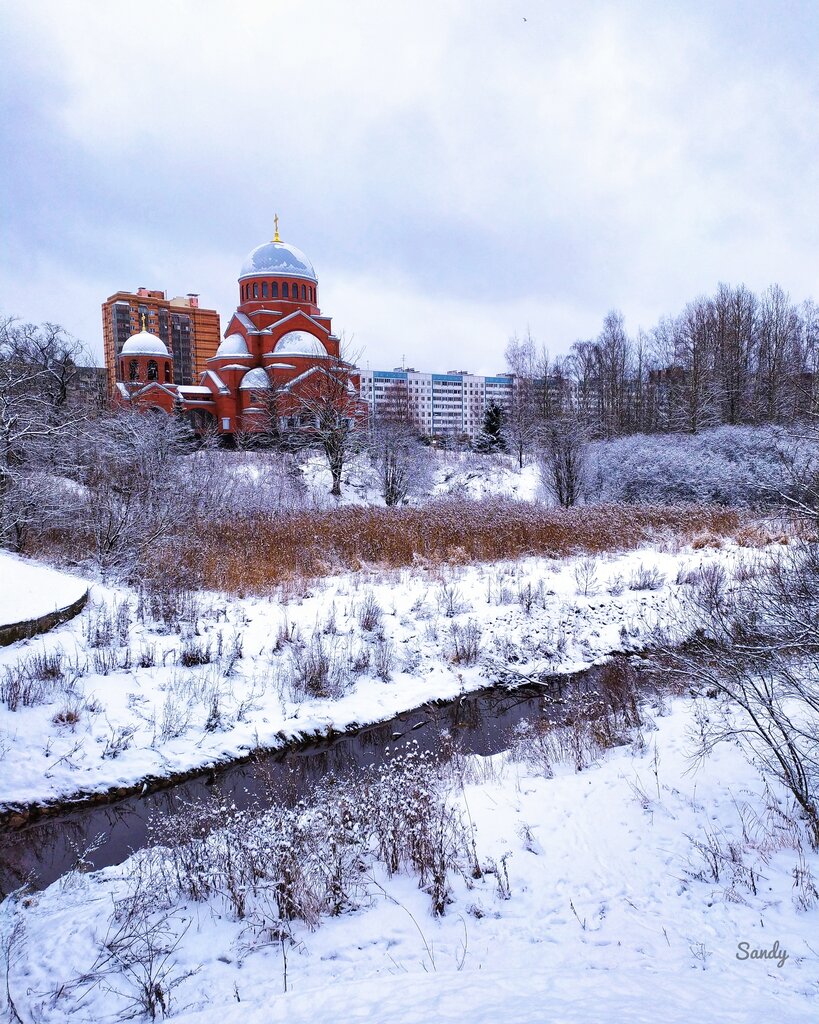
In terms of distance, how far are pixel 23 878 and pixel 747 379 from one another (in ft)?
138

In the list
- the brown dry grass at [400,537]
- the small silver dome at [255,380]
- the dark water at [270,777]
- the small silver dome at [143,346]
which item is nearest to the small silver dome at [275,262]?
the small silver dome at [255,380]

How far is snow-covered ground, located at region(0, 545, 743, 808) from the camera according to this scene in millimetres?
5980

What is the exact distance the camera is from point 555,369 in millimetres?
48656

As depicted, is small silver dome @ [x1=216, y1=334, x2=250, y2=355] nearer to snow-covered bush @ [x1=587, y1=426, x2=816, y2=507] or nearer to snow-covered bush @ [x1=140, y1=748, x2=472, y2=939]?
snow-covered bush @ [x1=587, y1=426, x2=816, y2=507]

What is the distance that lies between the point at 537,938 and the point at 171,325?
10031cm

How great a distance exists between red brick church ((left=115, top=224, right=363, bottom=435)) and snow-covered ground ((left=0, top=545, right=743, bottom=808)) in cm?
2523

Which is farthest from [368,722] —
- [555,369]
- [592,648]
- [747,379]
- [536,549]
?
[555,369]

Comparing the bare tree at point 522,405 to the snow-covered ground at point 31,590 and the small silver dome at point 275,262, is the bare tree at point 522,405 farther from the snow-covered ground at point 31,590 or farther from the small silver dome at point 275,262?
the snow-covered ground at point 31,590

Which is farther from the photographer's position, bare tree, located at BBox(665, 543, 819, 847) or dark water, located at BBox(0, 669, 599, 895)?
dark water, located at BBox(0, 669, 599, 895)

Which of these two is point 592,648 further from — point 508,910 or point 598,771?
point 508,910

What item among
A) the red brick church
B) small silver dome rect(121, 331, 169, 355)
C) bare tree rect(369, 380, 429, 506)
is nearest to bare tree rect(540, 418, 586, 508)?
bare tree rect(369, 380, 429, 506)

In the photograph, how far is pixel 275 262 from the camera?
129ft

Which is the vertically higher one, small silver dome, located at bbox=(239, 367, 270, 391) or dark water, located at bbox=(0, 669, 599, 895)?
small silver dome, located at bbox=(239, 367, 270, 391)

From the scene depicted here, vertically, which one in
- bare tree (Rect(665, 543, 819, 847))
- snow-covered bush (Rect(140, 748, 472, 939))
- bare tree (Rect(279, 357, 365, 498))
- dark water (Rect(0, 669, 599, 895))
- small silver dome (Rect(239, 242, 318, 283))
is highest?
small silver dome (Rect(239, 242, 318, 283))
